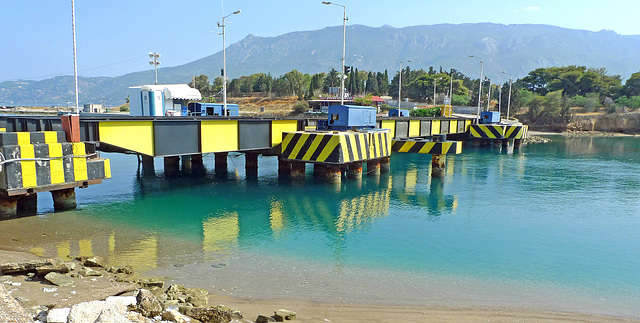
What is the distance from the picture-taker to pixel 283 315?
873 cm

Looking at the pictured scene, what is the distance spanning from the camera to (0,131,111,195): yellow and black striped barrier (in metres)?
15.0

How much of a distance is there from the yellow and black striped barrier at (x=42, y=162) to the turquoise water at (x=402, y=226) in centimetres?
222

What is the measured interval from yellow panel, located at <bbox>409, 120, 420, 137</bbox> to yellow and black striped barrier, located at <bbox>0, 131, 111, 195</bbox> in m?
27.6

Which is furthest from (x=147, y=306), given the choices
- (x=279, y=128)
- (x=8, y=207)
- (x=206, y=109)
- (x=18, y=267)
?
(x=206, y=109)

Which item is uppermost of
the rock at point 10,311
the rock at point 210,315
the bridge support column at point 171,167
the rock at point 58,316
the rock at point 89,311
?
the rock at point 10,311

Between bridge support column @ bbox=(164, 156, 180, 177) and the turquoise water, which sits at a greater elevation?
bridge support column @ bbox=(164, 156, 180, 177)

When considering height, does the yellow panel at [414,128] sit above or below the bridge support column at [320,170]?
above

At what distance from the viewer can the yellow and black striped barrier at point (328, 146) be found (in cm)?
2508

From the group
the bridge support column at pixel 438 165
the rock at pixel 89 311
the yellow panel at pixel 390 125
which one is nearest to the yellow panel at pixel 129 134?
the rock at pixel 89 311

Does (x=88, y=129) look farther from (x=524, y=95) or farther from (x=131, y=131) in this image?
(x=524, y=95)

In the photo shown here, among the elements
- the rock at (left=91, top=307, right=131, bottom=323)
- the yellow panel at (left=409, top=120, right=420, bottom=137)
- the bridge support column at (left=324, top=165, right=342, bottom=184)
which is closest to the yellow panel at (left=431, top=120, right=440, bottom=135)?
the yellow panel at (left=409, top=120, right=420, bottom=137)

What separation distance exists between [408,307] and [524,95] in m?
124

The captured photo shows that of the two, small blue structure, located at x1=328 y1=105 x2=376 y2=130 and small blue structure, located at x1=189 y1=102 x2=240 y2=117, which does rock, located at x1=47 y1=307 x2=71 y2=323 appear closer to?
small blue structure, located at x1=328 y1=105 x2=376 y2=130

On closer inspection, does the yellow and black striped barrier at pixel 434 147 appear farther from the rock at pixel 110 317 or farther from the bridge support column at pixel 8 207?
the rock at pixel 110 317
